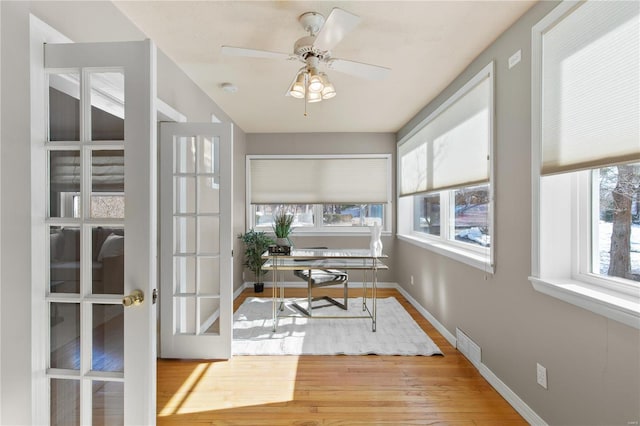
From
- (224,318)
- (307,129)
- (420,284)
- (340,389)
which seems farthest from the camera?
(307,129)

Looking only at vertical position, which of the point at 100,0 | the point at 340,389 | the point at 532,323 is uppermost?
the point at 100,0

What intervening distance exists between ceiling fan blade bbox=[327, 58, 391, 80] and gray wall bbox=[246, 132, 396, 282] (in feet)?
9.16

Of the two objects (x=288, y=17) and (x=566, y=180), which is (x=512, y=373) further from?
(x=288, y=17)

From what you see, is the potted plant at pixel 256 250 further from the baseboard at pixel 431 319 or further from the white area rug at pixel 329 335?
the baseboard at pixel 431 319

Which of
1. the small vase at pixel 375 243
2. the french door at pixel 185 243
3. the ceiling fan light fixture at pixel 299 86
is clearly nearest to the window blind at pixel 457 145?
the small vase at pixel 375 243

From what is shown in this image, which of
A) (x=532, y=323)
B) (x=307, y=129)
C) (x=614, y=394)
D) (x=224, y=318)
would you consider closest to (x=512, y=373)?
(x=532, y=323)

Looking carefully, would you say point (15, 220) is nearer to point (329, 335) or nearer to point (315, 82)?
point (315, 82)

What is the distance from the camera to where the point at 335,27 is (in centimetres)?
163

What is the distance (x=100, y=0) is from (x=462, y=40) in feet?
7.60

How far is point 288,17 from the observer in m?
1.91

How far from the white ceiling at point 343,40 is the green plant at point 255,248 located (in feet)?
6.29

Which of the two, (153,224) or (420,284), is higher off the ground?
(153,224)

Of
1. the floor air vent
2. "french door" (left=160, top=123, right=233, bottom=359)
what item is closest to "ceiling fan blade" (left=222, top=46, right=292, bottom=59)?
"french door" (left=160, top=123, right=233, bottom=359)

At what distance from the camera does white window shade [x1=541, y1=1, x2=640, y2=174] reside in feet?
4.25
